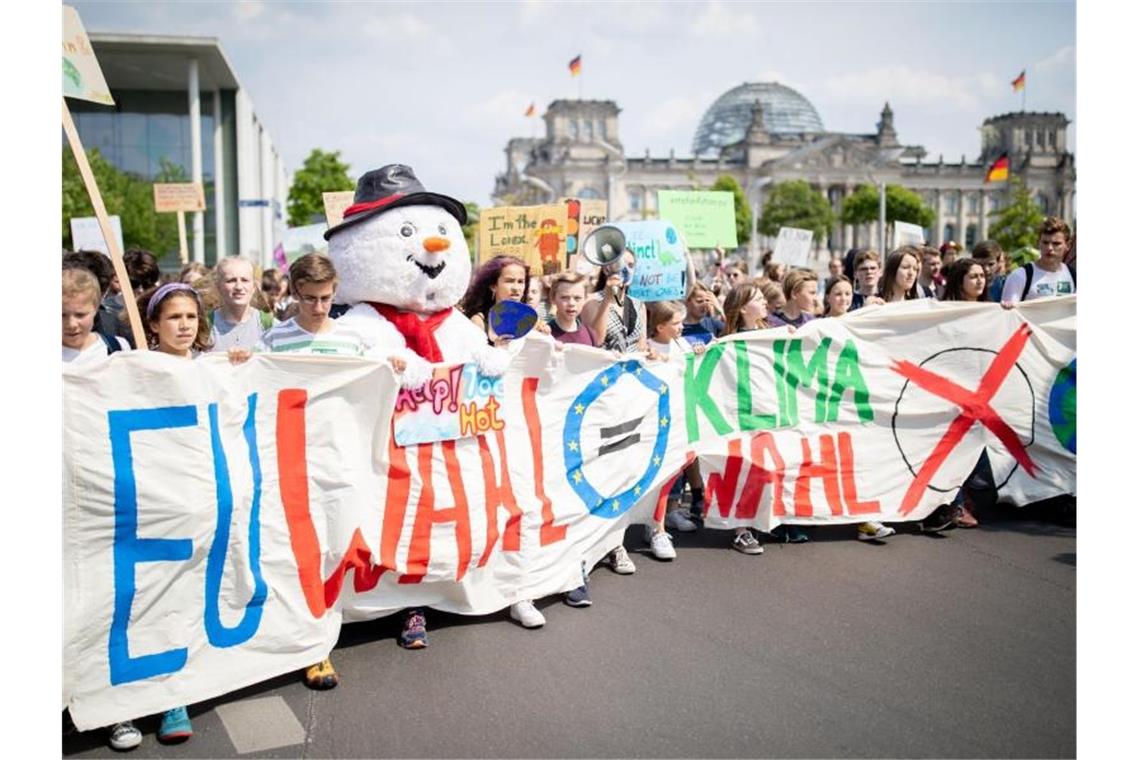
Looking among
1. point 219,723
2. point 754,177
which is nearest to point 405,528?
point 219,723

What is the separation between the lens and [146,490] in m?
3.38

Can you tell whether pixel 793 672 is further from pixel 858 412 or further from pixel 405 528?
pixel 858 412

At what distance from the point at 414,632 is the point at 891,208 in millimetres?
85587

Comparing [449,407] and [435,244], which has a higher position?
[435,244]

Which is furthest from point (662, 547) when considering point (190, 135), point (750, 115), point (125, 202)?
point (750, 115)

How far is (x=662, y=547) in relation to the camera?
5.43m

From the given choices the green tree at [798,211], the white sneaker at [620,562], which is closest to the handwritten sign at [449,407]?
the white sneaker at [620,562]

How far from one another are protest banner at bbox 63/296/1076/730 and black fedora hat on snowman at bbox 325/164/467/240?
771 millimetres

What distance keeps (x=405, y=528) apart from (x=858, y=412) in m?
2.97

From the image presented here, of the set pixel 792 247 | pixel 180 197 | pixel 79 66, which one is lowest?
pixel 79 66

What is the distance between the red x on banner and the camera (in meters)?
5.87

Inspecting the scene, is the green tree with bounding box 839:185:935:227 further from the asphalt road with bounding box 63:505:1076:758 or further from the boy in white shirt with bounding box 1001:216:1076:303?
the asphalt road with bounding box 63:505:1076:758

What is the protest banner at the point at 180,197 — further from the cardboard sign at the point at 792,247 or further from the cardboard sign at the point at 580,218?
the cardboard sign at the point at 792,247

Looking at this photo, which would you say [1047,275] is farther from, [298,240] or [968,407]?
[298,240]
